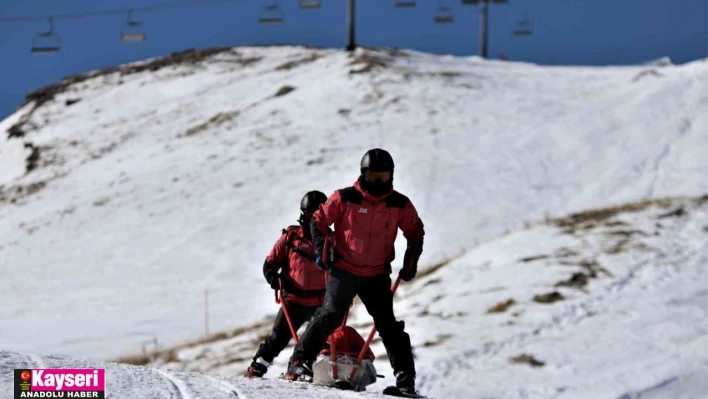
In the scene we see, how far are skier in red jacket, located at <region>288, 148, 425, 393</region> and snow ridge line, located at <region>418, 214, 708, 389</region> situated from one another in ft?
17.1

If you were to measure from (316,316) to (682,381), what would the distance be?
688cm

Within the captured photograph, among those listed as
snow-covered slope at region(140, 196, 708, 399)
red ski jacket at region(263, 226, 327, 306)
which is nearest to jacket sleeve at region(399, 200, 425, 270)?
red ski jacket at region(263, 226, 327, 306)

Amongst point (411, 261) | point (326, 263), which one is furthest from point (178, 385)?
point (411, 261)

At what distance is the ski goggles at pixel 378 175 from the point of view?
28.2 feet

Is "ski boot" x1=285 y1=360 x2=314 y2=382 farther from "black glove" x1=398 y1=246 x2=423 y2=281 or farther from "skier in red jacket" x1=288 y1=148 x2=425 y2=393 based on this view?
"black glove" x1=398 y1=246 x2=423 y2=281

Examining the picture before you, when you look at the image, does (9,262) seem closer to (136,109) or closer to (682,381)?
(682,381)

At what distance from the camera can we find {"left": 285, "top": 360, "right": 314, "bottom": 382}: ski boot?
954cm

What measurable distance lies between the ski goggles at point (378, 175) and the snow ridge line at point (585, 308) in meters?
6.14

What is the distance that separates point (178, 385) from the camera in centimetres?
773

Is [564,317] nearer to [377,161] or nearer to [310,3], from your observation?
[377,161]

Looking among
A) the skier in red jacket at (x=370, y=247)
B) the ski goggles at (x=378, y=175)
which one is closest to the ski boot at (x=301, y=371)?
the skier in red jacket at (x=370, y=247)

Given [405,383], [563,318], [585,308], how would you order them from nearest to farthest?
[405,383]
[563,318]
[585,308]

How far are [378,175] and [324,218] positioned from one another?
2.06ft

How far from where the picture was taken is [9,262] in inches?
1159
